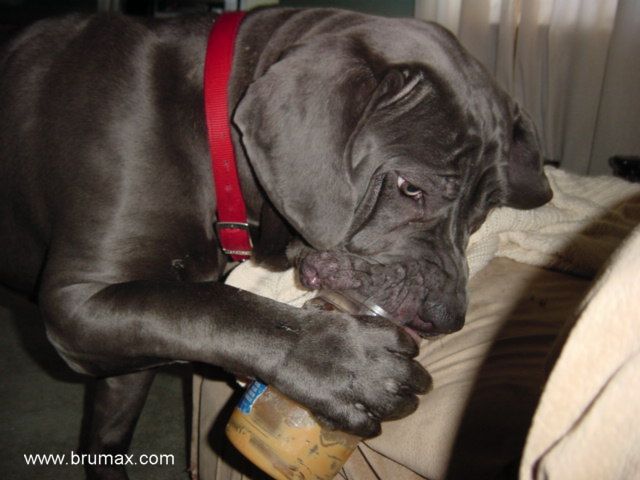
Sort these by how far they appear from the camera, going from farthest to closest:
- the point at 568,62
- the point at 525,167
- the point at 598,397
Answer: the point at 568,62
the point at 525,167
the point at 598,397

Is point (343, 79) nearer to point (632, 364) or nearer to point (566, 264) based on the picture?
point (632, 364)

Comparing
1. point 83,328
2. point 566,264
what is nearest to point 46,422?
point 83,328

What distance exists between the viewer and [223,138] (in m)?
1.42

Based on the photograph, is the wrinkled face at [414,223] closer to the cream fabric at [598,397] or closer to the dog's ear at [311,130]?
the dog's ear at [311,130]

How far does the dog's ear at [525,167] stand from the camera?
5.66 ft

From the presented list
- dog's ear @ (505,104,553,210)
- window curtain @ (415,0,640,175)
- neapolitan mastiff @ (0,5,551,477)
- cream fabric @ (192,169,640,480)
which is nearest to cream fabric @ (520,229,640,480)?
cream fabric @ (192,169,640,480)

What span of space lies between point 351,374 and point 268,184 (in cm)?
45

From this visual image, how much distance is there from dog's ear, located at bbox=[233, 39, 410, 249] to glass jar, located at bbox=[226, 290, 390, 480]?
0.38 metres

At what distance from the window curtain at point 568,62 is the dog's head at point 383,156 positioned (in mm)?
2173

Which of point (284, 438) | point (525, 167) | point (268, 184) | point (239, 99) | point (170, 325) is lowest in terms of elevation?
point (284, 438)

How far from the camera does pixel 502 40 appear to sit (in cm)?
358

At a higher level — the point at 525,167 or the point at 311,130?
the point at 311,130

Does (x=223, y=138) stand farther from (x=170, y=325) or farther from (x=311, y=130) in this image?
(x=170, y=325)

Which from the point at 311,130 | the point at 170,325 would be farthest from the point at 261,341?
the point at 311,130
